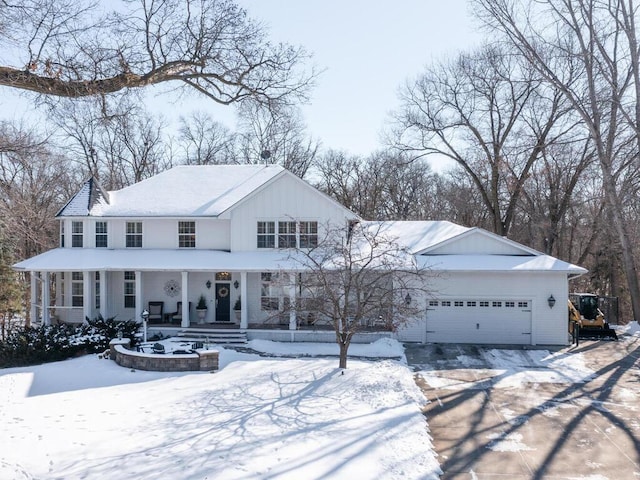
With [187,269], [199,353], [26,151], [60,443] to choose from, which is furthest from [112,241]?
[60,443]

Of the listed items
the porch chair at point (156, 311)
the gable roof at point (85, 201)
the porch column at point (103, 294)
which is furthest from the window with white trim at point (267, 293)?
the gable roof at point (85, 201)

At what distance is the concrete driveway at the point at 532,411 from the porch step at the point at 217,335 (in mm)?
6535

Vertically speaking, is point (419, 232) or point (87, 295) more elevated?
point (419, 232)

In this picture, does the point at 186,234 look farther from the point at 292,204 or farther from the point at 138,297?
the point at 292,204

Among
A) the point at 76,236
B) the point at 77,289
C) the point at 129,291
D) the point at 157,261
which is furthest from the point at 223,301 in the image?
the point at 76,236

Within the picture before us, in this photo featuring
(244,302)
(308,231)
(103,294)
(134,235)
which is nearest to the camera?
(244,302)

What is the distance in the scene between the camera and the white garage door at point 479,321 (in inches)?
787

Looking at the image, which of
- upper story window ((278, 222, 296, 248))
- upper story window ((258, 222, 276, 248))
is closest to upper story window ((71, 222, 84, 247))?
upper story window ((258, 222, 276, 248))

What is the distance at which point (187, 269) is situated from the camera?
2020cm

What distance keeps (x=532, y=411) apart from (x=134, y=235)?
685 inches

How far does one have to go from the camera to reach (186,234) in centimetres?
2245

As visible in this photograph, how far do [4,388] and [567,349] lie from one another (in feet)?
59.2

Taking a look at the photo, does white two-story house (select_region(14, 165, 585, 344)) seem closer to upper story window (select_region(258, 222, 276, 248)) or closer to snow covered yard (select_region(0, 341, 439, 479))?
upper story window (select_region(258, 222, 276, 248))

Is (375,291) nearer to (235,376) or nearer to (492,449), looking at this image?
(235,376)
